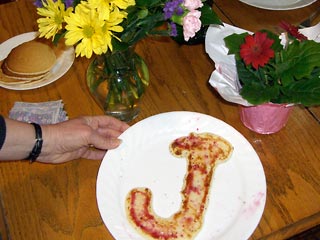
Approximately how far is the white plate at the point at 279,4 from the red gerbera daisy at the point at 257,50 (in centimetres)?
48

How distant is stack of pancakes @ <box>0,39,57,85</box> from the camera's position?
1.09 m

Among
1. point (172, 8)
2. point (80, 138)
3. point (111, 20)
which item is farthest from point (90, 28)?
point (80, 138)

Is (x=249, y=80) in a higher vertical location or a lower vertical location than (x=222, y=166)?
higher

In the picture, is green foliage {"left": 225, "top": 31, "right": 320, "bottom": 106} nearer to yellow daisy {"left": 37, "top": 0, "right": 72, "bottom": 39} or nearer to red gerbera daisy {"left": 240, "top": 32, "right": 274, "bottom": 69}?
red gerbera daisy {"left": 240, "top": 32, "right": 274, "bottom": 69}

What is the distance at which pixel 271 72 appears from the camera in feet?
2.81

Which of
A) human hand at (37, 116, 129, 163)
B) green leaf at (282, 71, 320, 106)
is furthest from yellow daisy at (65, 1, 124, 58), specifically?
green leaf at (282, 71, 320, 106)

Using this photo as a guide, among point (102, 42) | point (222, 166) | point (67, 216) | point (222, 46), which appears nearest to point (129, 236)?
point (67, 216)

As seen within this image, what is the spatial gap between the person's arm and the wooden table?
0.10ft

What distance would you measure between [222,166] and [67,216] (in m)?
0.34

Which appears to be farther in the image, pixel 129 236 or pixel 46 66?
pixel 46 66

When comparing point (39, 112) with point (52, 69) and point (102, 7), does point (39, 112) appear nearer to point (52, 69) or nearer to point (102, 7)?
point (52, 69)

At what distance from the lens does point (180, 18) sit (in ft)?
2.65

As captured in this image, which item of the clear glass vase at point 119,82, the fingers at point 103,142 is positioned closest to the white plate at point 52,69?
the clear glass vase at point 119,82

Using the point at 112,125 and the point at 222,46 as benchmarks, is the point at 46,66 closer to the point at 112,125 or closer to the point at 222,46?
the point at 112,125
